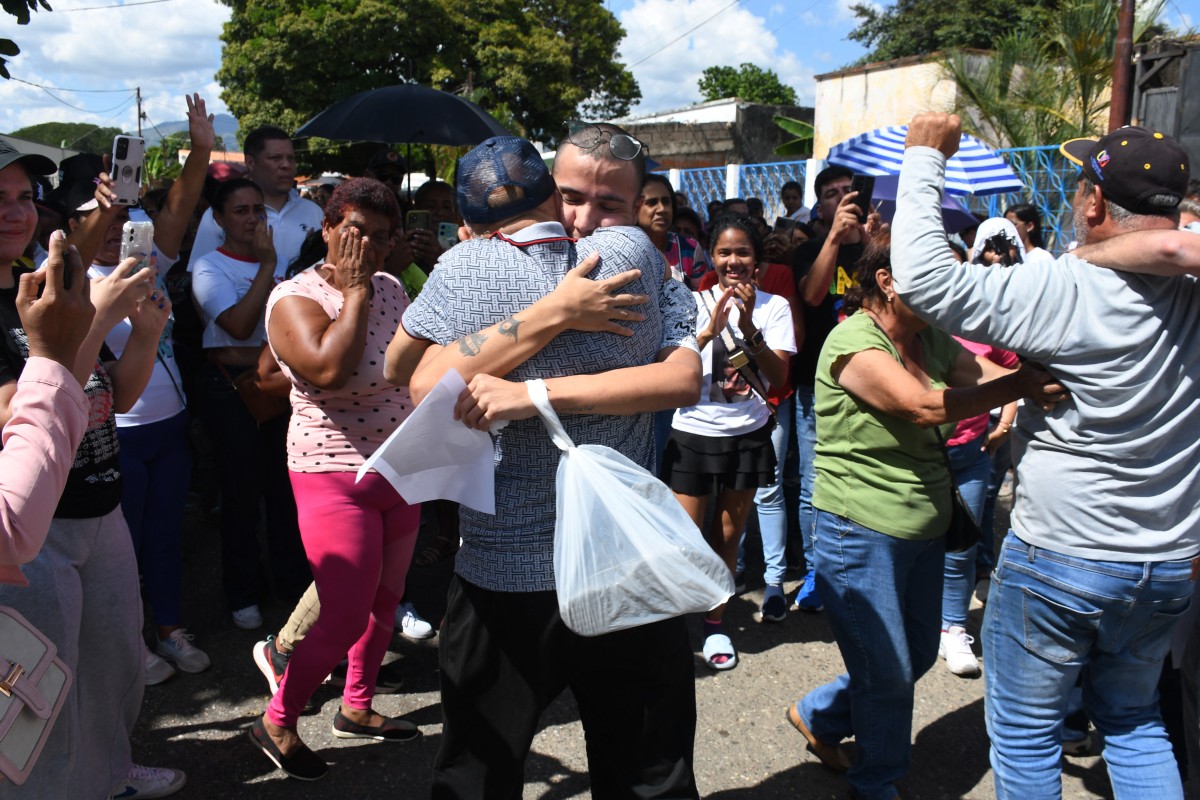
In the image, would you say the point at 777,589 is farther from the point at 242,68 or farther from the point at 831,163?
the point at 242,68

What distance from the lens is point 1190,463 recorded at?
232 cm

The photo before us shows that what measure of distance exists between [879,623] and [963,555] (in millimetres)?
1456

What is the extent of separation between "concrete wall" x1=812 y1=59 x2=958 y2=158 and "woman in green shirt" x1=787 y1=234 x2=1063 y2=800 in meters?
17.3

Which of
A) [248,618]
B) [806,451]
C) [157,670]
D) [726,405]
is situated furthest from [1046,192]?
[157,670]

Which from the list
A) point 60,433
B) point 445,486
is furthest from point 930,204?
point 60,433

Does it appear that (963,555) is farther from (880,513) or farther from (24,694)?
(24,694)

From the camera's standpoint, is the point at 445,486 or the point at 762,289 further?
the point at 762,289

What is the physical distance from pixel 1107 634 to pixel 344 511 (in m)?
2.25

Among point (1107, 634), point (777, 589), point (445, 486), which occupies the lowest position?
point (777, 589)

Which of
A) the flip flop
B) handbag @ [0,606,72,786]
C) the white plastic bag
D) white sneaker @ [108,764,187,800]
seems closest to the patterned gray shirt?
the white plastic bag

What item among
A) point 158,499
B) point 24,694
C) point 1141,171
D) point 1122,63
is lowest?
point 158,499

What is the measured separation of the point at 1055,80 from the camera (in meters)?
14.8

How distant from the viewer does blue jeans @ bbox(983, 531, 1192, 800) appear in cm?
230

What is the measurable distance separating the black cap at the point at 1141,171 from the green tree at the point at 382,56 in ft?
78.8
